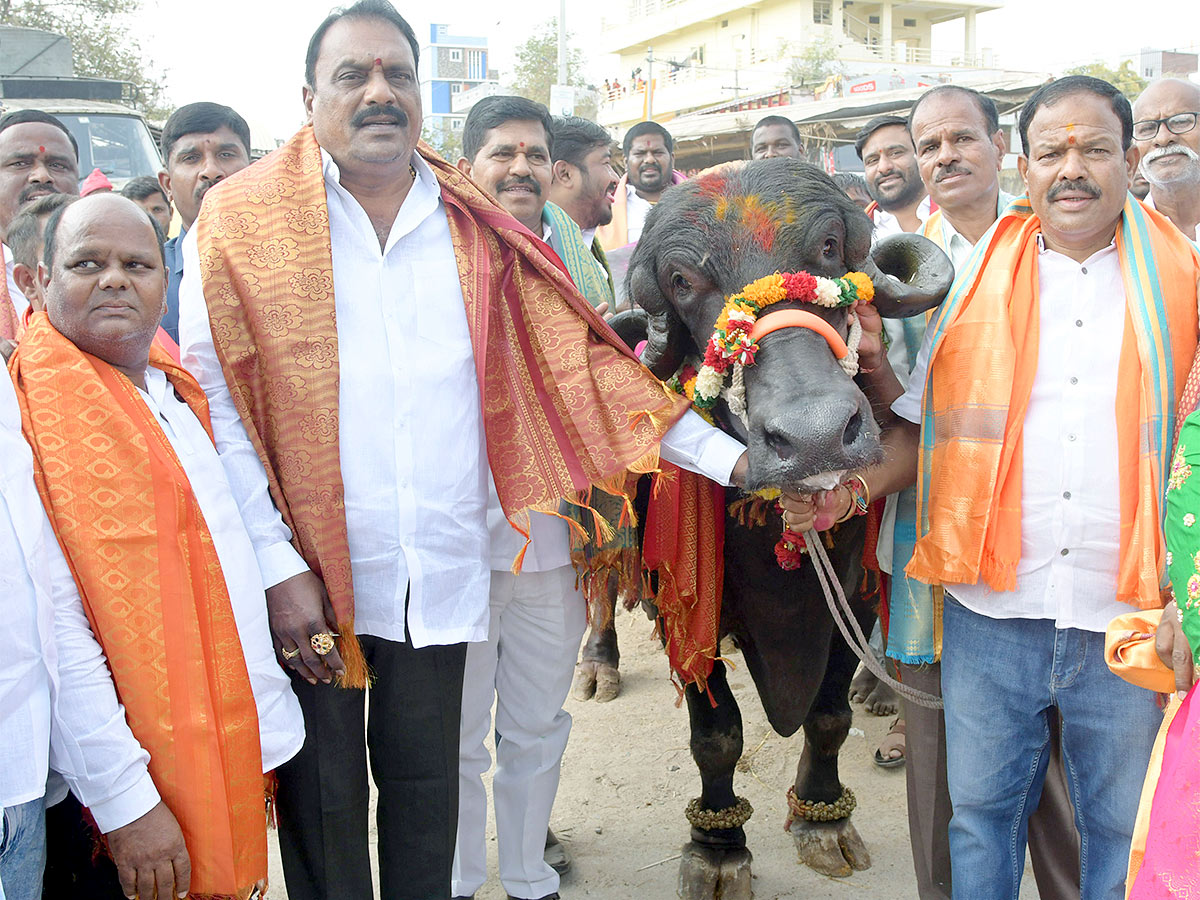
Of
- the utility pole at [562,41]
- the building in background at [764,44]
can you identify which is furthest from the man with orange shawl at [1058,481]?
the building in background at [764,44]

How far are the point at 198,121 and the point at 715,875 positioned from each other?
144 inches

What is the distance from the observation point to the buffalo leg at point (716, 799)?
3.10 metres

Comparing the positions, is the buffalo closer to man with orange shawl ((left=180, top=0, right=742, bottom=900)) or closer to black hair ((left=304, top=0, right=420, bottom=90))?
man with orange shawl ((left=180, top=0, right=742, bottom=900))

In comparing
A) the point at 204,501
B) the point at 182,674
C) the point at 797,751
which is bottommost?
the point at 797,751

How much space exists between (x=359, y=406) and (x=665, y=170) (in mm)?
4909

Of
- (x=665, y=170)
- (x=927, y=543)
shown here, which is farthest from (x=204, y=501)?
(x=665, y=170)

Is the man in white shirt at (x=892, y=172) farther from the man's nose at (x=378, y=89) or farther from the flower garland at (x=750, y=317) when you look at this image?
the man's nose at (x=378, y=89)

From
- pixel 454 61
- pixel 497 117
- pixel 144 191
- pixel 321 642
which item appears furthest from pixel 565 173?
pixel 454 61

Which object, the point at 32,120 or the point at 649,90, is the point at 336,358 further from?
the point at 649,90

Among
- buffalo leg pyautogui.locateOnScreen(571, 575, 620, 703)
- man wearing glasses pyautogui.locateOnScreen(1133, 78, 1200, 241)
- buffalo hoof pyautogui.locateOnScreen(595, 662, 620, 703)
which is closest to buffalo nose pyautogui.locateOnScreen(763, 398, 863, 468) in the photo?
buffalo leg pyautogui.locateOnScreen(571, 575, 620, 703)

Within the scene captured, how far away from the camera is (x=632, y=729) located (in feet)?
14.2

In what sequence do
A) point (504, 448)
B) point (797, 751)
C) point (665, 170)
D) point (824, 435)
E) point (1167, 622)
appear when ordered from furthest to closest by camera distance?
point (665, 170)
point (797, 751)
point (504, 448)
point (824, 435)
point (1167, 622)

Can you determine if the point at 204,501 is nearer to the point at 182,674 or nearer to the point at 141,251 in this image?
the point at 182,674

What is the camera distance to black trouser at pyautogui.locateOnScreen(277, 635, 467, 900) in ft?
7.66
